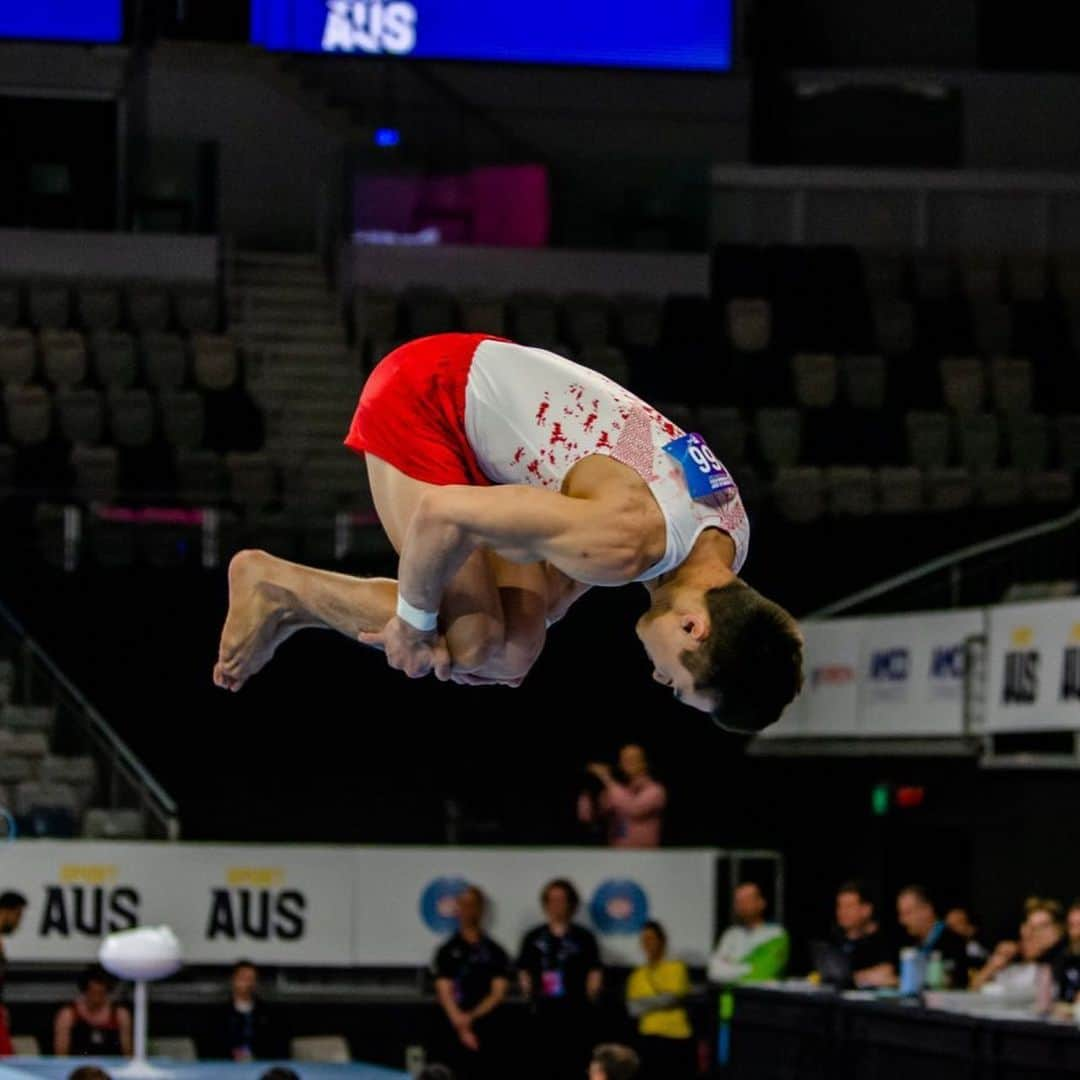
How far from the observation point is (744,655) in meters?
5.20

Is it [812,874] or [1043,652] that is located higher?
[1043,652]

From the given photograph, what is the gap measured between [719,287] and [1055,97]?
502cm

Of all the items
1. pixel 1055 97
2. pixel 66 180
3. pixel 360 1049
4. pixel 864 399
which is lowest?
pixel 360 1049

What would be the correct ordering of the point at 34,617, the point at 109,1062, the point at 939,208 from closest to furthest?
the point at 109,1062 < the point at 34,617 < the point at 939,208

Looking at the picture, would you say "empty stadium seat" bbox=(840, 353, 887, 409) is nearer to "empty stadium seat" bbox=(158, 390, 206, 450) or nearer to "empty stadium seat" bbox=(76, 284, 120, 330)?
"empty stadium seat" bbox=(158, 390, 206, 450)

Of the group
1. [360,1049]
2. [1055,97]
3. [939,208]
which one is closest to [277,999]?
[360,1049]

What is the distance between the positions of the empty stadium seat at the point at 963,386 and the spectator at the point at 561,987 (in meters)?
6.46

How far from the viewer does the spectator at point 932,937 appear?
12.1 meters

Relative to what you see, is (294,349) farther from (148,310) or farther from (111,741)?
(111,741)

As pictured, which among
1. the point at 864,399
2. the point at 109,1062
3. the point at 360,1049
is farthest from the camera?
the point at 864,399

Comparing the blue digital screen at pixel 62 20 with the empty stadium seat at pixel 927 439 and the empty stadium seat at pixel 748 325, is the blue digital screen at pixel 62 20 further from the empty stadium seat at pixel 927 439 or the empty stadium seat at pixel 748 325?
the empty stadium seat at pixel 927 439

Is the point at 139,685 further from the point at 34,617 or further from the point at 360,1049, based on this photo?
the point at 360,1049

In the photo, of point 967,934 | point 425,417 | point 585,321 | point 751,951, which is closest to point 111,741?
Result: point 751,951

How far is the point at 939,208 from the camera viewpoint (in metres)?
22.0
